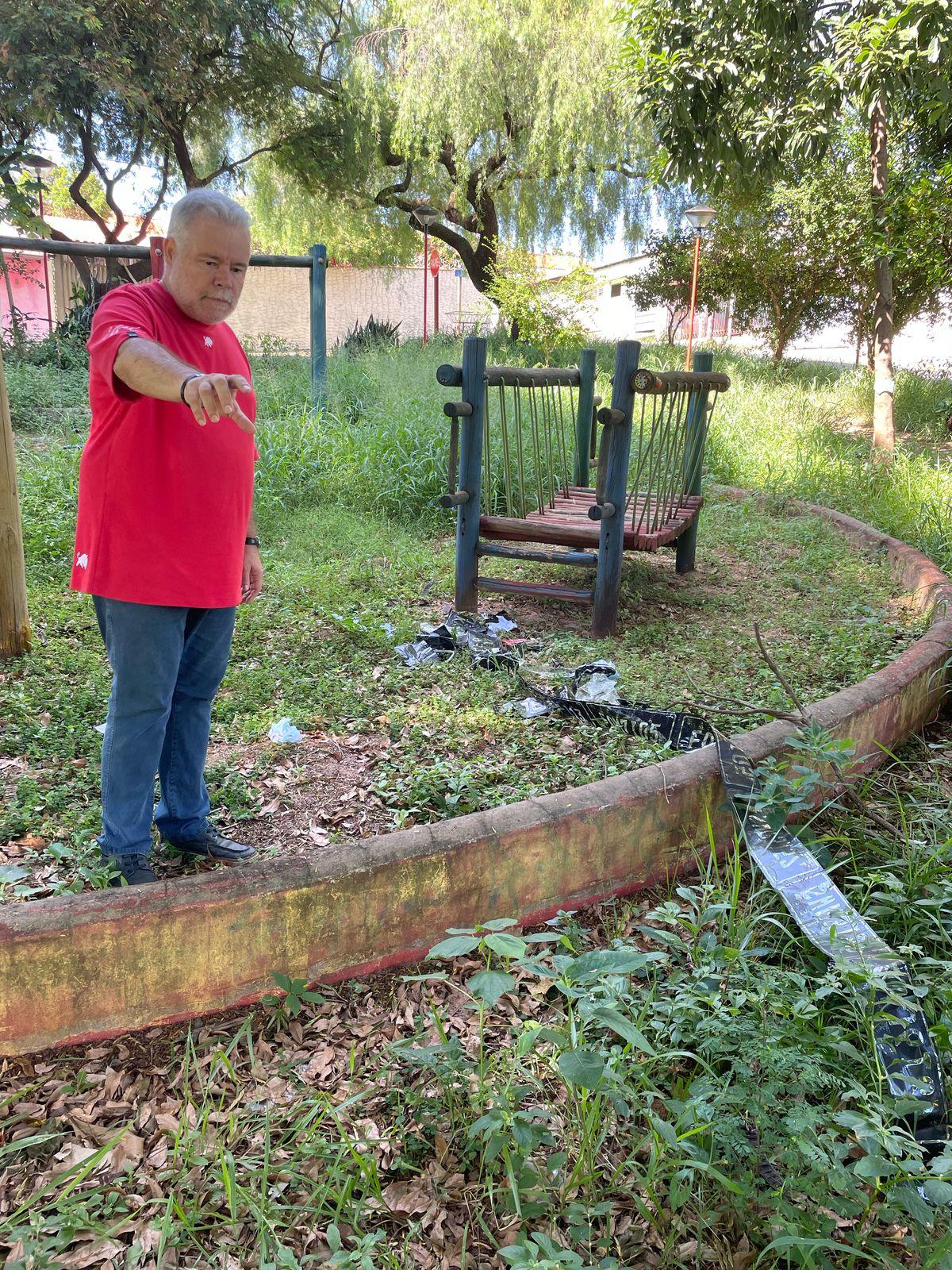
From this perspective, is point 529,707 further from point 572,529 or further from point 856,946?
point 856,946

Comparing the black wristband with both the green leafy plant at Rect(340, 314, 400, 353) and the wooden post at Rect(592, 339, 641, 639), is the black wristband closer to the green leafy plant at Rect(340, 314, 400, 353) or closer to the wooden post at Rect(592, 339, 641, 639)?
the wooden post at Rect(592, 339, 641, 639)

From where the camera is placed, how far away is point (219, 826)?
286 centimetres

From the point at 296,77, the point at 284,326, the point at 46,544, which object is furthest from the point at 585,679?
the point at 284,326

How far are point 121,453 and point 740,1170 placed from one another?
1.91 metres

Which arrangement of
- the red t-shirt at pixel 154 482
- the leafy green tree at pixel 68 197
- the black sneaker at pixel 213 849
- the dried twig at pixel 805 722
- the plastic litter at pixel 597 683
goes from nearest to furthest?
1. the red t-shirt at pixel 154 482
2. the black sneaker at pixel 213 849
3. the dried twig at pixel 805 722
4. the plastic litter at pixel 597 683
5. the leafy green tree at pixel 68 197

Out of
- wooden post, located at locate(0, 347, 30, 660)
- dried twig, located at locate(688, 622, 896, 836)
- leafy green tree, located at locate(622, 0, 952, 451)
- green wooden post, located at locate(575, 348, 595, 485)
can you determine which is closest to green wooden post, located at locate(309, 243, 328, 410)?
leafy green tree, located at locate(622, 0, 952, 451)

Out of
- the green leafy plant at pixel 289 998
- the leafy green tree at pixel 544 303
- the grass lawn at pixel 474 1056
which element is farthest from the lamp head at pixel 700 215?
the green leafy plant at pixel 289 998

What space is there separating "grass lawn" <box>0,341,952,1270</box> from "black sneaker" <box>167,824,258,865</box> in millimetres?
153

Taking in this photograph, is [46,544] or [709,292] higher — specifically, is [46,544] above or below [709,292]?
below

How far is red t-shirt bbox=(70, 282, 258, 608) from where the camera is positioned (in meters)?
2.11

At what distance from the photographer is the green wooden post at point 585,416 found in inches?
224

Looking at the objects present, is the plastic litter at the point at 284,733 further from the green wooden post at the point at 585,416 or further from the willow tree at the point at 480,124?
the willow tree at the point at 480,124

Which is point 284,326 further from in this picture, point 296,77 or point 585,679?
point 585,679

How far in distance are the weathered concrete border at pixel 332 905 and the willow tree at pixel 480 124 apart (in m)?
16.4
